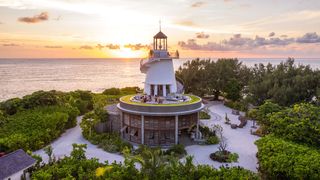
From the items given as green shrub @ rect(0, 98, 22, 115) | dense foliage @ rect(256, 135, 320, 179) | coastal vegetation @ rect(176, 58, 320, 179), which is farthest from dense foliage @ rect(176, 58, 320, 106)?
green shrub @ rect(0, 98, 22, 115)

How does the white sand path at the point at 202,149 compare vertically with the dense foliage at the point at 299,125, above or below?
below

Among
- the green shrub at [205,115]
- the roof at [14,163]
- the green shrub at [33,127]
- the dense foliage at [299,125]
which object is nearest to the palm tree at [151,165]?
the roof at [14,163]

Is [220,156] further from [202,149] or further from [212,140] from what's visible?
[212,140]

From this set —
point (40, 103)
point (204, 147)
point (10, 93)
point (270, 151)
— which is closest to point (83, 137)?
point (40, 103)

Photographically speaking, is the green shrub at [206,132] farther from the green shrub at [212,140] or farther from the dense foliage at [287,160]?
the dense foliage at [287,160]

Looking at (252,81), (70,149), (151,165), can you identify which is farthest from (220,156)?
(252,81)

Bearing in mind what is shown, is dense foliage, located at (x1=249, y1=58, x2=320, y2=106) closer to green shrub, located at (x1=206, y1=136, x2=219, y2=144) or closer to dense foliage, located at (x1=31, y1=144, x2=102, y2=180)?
green shrub, located at (x1=206, y1=136, x2=219, y2=144)

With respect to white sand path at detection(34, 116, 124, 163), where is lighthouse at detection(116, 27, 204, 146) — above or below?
above
